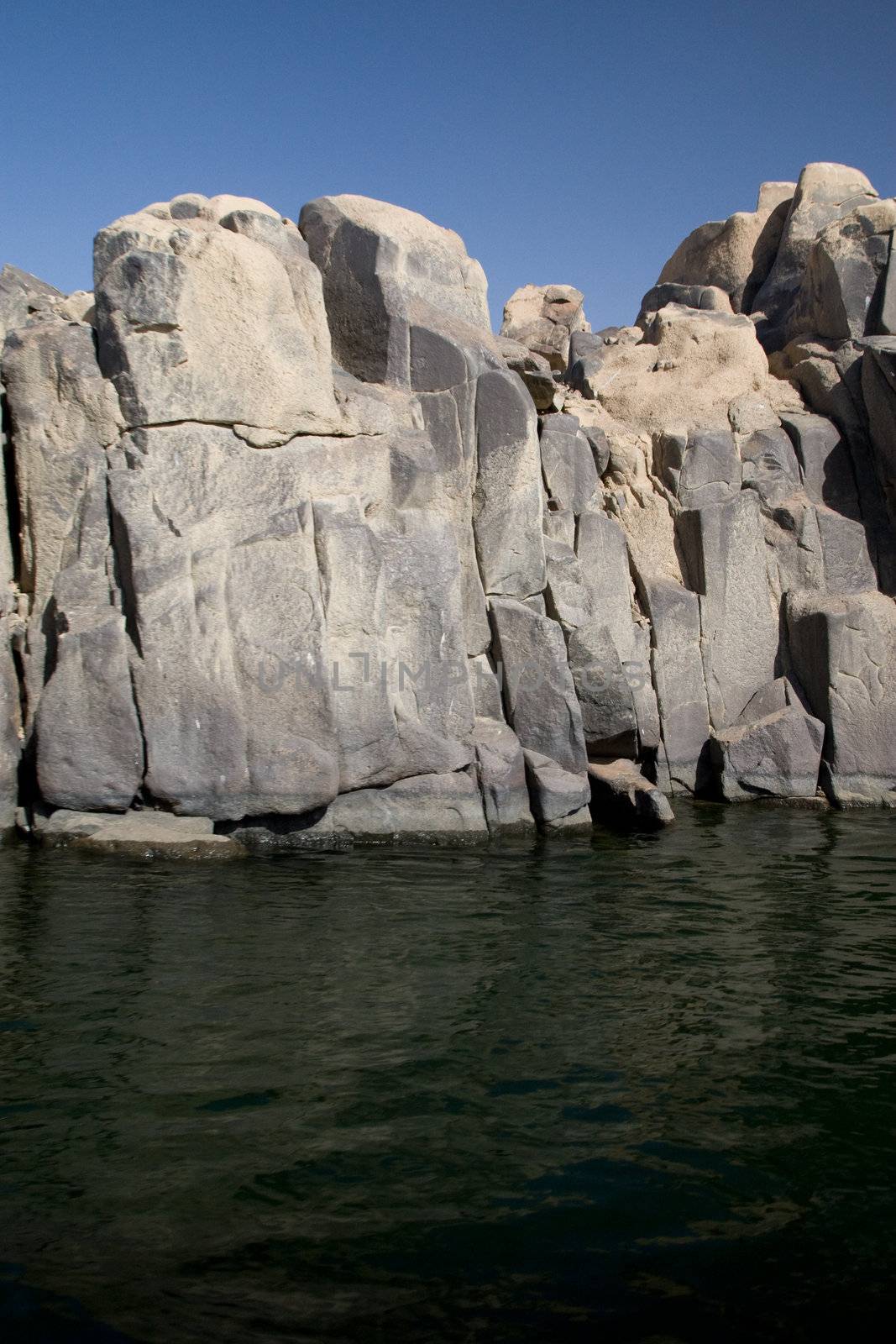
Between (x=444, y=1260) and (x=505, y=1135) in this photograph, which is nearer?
(x=444, y=1260)

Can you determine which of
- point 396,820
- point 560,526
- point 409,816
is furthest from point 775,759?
point 396,820

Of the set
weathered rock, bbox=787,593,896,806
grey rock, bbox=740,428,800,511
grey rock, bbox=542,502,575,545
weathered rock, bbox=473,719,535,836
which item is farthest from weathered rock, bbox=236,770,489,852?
grey rock, bbox=740,428,800,511

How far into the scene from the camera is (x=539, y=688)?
1235 cm

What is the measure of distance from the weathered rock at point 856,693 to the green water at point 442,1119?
5723 millimetres

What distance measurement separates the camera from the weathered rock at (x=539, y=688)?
12.2 meters

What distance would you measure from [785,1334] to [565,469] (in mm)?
12498

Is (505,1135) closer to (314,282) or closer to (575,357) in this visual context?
(314,282)

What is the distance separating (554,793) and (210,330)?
18.6 ft

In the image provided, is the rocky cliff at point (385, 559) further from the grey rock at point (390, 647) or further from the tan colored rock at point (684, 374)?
the tan colored rock at point (684, 374)

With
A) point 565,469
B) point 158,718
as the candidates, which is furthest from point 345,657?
point 565,469

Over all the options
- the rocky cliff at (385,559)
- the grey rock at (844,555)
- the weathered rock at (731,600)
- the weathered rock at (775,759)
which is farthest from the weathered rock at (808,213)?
the weathered rock at (775,759)

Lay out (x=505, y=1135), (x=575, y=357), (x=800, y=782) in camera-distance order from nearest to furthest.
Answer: (x=505, y=1135) → (x=800, y=782) → (x=575, y=357)

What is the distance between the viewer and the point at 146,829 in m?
9.91

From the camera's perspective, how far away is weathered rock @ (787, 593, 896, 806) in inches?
542
